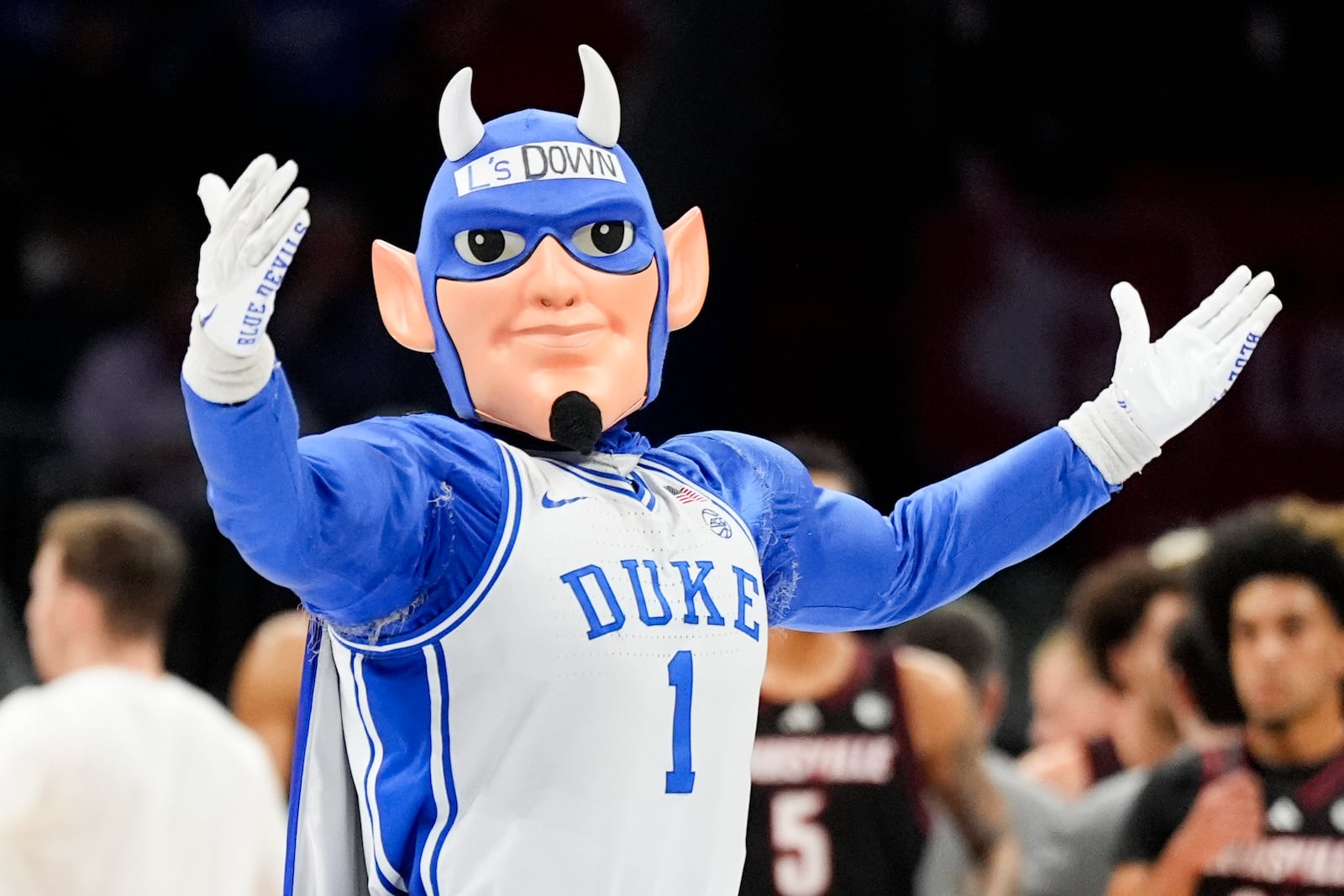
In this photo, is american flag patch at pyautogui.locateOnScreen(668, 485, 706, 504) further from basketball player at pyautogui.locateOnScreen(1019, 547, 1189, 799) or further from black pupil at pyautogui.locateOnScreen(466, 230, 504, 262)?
basketball player at pyautogui.locateOnScreen(1019, 547, 1189, 799)

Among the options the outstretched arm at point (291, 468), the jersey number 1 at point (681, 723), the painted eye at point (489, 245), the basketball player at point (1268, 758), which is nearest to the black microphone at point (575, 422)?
the outstretched arm at point (291, 468)

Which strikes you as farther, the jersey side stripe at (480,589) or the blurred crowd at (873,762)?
the blurred crowd at (873,762)

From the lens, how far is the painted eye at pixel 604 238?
10.5 feet

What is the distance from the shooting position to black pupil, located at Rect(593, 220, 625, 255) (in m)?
3.21

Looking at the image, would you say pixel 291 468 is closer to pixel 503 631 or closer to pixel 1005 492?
pixel 503 631

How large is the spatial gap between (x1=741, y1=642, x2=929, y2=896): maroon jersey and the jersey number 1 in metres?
2.51

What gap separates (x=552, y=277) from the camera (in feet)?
10.2

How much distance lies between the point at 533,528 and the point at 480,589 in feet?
0.38

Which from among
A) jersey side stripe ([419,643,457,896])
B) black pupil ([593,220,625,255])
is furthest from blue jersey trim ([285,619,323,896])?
black pupil ([593,220,625,255])

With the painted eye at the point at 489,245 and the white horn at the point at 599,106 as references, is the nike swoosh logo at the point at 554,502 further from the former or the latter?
the white horn at the point at 599,106

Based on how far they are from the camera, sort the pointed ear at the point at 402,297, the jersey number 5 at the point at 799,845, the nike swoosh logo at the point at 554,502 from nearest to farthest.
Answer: the nike swoosh logo at the point at 554,502
the pointed ear at the point at 402,297
the jersey number 5 at the point at 799,845

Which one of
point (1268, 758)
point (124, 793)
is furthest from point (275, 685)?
point (1268, 758)

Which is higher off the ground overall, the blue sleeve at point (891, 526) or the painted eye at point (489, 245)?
the painted eye at point (489, 245)

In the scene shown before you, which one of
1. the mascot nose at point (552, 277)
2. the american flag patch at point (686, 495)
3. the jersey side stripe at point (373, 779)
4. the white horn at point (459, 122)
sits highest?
the white horn at point (459, 122)
